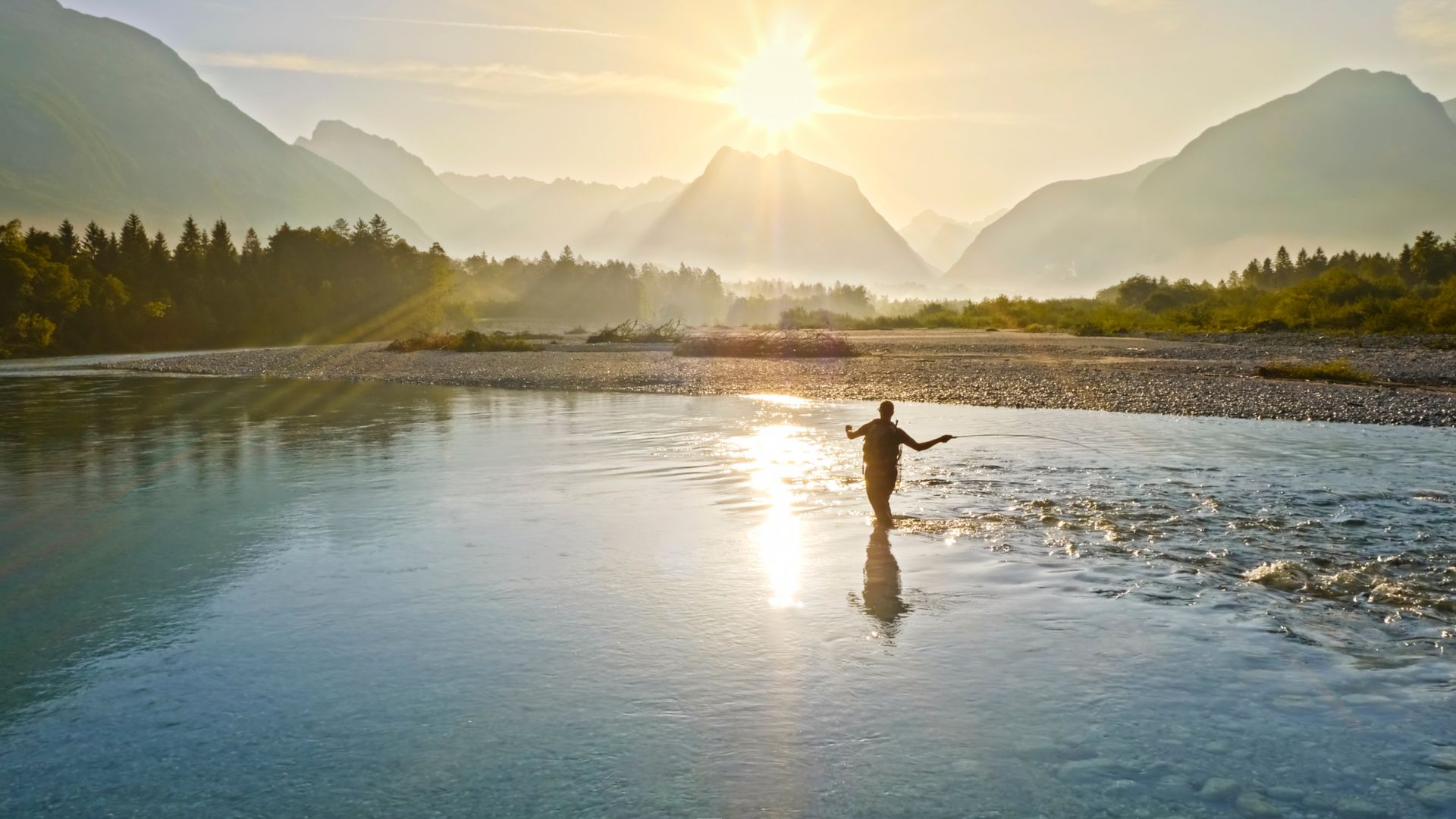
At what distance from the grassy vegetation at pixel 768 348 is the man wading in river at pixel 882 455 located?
121 feet

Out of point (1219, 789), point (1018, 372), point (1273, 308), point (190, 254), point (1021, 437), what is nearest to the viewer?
point (1219, 789)

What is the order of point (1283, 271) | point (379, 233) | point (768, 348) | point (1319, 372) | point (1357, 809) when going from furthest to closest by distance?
point (379, 233), point (1283, 271), point (768, 348), point (1319, 372), point (1357, 809)

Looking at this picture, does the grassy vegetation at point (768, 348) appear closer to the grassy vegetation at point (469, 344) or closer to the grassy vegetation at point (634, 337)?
the grassy vegetation at point (634, 337)

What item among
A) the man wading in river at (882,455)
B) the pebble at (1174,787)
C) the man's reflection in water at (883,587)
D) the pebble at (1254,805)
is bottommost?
the pebble at (1254,805)

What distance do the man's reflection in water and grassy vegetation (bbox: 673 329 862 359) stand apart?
38.1m

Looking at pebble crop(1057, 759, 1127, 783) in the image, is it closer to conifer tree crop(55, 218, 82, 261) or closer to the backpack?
the backpack

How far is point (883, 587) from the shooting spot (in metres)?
10.0

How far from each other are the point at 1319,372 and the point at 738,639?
92.6ft

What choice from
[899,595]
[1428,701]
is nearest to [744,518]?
[899,595]

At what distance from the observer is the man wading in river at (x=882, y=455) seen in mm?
12336

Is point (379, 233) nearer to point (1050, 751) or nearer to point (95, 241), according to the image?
point (95, 241)

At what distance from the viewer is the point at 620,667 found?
25.7 feet

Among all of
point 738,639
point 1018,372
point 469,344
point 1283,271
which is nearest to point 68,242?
point 469,344

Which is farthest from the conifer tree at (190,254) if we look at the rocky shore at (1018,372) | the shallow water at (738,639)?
the shallow water at (738,639)
